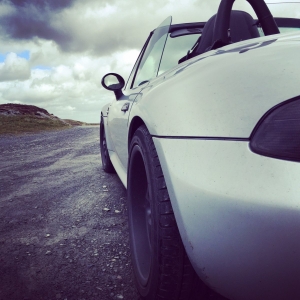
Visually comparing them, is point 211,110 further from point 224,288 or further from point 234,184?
point 224,288

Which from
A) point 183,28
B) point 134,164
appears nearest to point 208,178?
point 134,164

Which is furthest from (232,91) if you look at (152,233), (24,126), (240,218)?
(24,126)

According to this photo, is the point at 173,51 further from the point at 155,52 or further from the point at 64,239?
the point at 64,239

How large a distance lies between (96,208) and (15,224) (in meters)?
0.67

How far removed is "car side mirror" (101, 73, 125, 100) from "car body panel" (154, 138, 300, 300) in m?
1.94

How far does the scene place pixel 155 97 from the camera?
1.31 meters

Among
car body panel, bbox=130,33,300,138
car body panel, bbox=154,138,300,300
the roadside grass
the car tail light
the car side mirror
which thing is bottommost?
the roadside grass

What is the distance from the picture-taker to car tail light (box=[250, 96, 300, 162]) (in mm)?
789

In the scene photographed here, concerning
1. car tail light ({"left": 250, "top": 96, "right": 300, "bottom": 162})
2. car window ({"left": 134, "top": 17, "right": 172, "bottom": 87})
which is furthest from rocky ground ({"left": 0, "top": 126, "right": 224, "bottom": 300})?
car window ({"left": 134, "top": 17, "right": 172, "bottom": 87})

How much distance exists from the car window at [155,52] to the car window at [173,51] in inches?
1.8

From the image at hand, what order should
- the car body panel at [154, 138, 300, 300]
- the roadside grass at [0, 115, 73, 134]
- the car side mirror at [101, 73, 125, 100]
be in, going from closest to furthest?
the car body panel at [154, 138, 300, 300]
the car side mirror at [101, 73, 125, 100]
the roadside grass at [0, 115, 73, 134]

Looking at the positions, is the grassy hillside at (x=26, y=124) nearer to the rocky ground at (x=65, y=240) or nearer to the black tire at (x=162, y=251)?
the rocky ground at (x=65, y=240)

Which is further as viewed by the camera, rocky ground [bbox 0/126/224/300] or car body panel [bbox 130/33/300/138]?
rocky ground [bbox 0/126/224/300]

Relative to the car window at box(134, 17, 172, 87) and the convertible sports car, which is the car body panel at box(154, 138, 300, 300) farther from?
the car window at box(134, 17, 172, 87)
